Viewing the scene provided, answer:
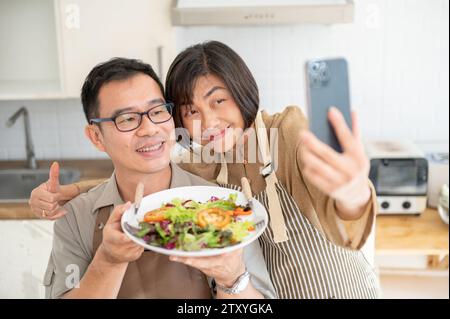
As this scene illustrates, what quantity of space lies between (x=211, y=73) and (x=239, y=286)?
0.23m

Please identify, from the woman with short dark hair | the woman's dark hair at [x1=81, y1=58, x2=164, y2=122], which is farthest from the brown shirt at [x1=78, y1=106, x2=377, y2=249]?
the woman's dark hair at [x1=81, y1=58, x2=164, y2=122]

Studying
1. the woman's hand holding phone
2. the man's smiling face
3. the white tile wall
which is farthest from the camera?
the white tile wall

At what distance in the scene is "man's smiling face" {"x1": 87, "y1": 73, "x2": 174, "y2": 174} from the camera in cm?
49

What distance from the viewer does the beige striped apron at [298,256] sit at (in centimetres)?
57

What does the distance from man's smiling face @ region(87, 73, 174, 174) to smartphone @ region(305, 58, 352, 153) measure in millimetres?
164

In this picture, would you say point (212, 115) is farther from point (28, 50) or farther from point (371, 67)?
point (371, 67)

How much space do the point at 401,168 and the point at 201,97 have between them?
77cm

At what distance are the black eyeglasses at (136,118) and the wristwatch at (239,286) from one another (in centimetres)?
18

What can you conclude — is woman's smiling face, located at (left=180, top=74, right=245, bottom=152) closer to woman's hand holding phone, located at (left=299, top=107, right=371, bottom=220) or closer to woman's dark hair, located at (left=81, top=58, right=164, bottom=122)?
woman's dark hair, located at (left=81, top=58, right=164, bottom=122)

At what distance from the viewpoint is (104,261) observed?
1.63 ft

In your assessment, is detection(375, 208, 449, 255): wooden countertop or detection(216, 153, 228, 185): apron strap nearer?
detection(216, 153, 228, 185): apron strap
